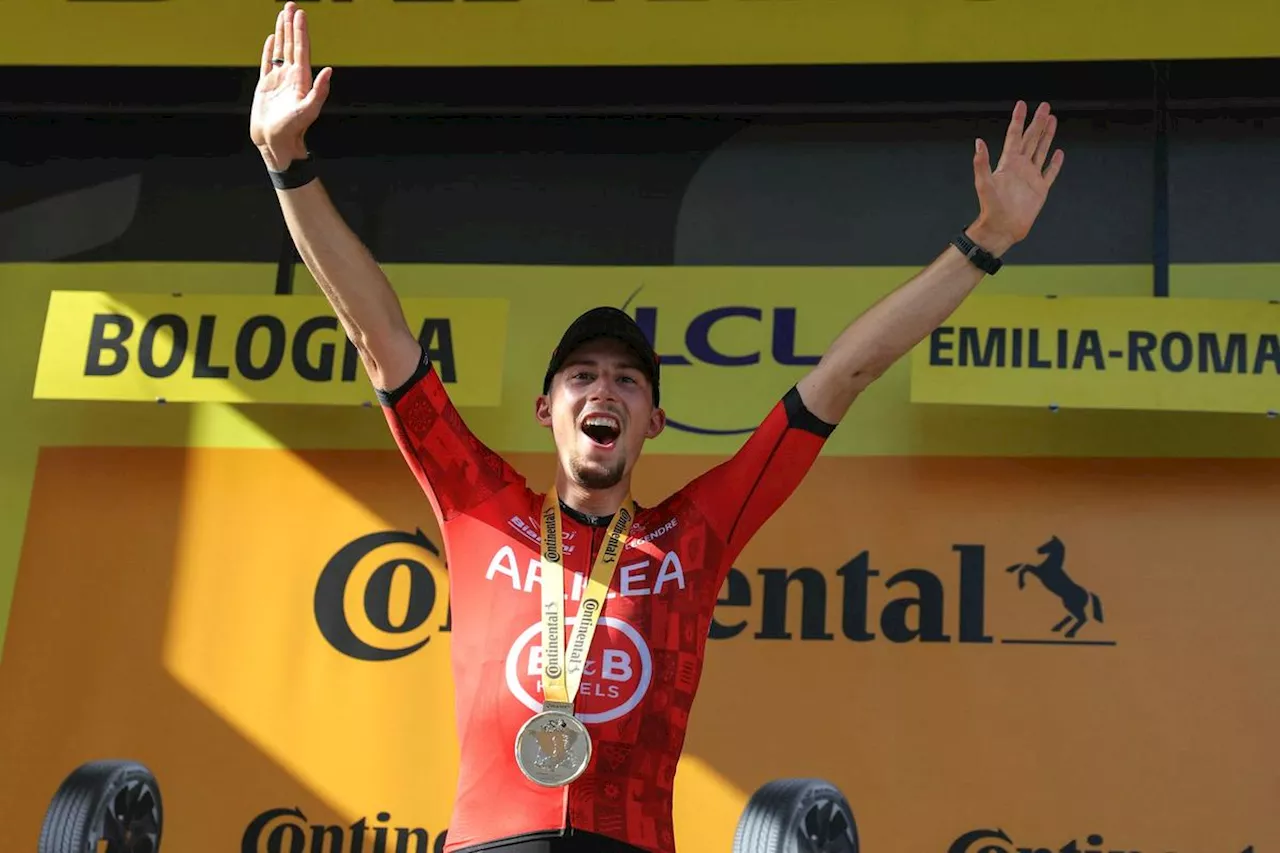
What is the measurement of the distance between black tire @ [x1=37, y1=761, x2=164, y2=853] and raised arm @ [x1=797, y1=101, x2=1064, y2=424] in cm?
243

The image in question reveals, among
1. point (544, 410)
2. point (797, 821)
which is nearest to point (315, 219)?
point (544, 410)

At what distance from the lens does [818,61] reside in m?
4.61

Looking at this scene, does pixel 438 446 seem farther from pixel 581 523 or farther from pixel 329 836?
pixel 329 836

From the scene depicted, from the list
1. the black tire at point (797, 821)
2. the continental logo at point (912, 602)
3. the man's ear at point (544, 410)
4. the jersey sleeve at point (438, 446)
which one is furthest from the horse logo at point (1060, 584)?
the jersey sleeve at point (438, 446)

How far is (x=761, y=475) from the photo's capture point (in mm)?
2490

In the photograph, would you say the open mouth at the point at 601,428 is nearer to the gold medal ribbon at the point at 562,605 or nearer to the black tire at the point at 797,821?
the gold medal ribbon at the point at 562,605

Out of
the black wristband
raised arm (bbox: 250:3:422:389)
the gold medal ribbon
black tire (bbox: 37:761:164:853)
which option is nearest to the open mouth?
the gold medal ribbon

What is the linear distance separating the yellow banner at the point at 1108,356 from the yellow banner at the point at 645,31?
2.61 feet

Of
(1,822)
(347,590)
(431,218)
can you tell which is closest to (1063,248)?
(431,218)

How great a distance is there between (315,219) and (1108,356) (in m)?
2.55

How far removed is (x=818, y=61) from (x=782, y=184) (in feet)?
1.31

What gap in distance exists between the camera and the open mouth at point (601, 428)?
7.95ft

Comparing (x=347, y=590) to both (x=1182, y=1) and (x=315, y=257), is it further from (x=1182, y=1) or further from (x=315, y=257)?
(x=1182, y=1)

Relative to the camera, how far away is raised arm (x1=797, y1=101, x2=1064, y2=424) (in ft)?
7.99
